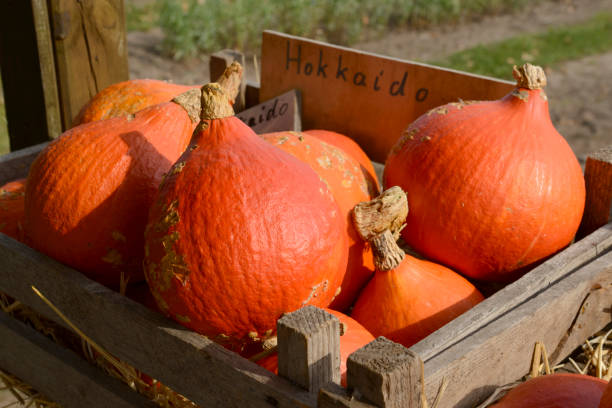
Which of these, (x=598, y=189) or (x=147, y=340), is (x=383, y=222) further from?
(x=598, y=189)

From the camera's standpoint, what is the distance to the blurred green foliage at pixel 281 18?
7.92 metres

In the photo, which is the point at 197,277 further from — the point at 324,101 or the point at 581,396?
the point at 324,101

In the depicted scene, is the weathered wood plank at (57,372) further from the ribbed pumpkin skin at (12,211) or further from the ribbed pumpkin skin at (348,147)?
the ribbed pumpkin skin at (348,147)

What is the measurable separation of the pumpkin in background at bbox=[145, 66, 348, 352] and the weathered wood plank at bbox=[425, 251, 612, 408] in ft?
1.00

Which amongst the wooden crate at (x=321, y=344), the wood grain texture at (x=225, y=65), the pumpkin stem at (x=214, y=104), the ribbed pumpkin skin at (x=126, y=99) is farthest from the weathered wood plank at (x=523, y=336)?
the wood grain texture at (x=225, y=65)

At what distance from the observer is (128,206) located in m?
1.47

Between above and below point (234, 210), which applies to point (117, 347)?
below

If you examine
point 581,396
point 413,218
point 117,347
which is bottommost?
point 117,347

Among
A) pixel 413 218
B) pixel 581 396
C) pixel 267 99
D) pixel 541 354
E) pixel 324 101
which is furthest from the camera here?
pixel 267 99

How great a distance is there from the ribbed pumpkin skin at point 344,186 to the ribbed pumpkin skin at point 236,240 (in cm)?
19

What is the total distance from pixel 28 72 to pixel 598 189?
204 cm

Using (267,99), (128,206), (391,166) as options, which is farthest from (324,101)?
(128,206)

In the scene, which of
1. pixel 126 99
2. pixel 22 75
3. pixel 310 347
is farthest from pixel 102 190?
pixel 22 75

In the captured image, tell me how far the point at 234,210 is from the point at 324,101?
1.23 m
